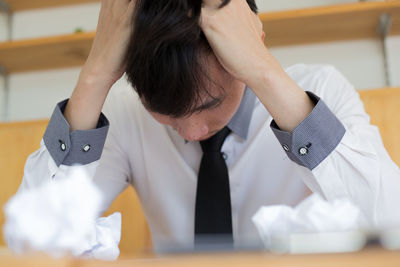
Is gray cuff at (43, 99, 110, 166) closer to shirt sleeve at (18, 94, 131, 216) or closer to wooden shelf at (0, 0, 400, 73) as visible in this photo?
shirt sleeve at (18, 94, 131, 216)

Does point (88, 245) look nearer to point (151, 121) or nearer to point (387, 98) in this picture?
point (151, 121)

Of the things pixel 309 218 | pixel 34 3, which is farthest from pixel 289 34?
pixel 309 218

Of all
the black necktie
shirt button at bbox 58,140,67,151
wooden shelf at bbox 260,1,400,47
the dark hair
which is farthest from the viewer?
wooden shelf at bbox 260,1,400,47

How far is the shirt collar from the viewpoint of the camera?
106 centimetres

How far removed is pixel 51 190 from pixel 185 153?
2.67 feet

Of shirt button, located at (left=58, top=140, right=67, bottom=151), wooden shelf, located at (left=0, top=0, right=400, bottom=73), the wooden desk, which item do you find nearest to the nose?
shirt button, located at (left=58, top=140, right=67, bottom=151)

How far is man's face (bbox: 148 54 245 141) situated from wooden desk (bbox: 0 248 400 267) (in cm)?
49

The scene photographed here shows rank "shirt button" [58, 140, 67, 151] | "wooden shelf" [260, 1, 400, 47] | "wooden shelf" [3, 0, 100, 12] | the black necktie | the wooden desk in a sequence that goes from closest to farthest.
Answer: the wooden desk, "shirt button" [58, 140, 67, 151], the black necktie, "wooden shelf" [260, 1, 400, 47], "wooden shelf" [3, 0, 100, 12]

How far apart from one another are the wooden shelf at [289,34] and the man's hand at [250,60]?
3.38 feet

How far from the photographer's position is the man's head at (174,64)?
0.68 meters

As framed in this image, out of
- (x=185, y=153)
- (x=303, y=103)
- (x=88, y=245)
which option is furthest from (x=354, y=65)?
(x=88, y=245)

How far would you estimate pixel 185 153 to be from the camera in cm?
115

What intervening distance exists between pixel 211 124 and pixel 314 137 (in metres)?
0.19

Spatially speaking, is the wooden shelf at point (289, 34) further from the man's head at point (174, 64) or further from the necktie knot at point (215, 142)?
the man's head at point (174, 64)
